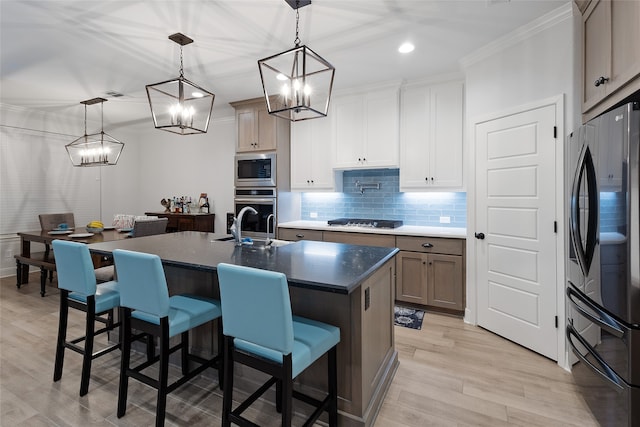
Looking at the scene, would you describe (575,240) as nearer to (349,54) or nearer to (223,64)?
(349,54)

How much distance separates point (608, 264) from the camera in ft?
5.45

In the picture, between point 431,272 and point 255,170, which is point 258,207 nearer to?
point 255,170

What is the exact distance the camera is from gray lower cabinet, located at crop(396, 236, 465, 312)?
334 cm

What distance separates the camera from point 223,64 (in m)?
3.33

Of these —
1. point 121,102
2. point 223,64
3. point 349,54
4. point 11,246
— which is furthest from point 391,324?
point 11,246

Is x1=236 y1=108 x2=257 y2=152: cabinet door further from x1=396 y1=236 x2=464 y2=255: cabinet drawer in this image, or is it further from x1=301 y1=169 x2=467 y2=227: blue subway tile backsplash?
x1=396 y1=236 x2=464 y2=255: cabinet drawer

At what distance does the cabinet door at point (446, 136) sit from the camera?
3.52m

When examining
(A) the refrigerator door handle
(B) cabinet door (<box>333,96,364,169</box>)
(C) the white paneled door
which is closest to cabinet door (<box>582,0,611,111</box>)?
(C) the white paneled door

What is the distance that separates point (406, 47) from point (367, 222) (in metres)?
2.05

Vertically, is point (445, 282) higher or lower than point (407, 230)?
lower

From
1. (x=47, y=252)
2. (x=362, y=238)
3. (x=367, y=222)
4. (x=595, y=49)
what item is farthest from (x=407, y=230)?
(x=47, y=252)

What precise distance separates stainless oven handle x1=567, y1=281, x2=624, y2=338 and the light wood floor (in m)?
0.62

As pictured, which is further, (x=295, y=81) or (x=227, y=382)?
(x=295, y=81)

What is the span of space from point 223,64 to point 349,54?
4.31 ft
